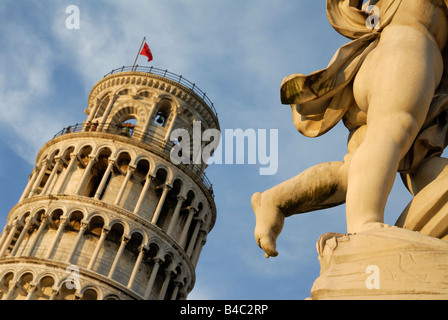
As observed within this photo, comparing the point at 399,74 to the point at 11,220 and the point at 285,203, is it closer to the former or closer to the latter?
the point at 285,203

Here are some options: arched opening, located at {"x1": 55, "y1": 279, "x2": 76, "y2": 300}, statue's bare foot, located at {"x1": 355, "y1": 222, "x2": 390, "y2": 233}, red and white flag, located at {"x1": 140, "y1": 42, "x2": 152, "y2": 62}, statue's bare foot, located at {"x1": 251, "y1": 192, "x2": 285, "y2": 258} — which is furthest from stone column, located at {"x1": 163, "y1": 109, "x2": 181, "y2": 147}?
statue's bare foot, located at {"x1": 355, "y1": 222, "x2": 390, "y2": 233}

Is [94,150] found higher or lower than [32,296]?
higher

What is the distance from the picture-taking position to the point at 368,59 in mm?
2947

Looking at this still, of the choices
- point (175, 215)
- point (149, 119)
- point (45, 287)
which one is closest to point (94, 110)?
point (149, 119)

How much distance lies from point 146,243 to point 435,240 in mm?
32341

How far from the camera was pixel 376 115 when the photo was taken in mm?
2674

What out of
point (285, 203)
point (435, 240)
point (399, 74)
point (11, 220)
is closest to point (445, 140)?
point (399, 74)

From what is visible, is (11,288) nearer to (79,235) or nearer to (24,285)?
(24,285)

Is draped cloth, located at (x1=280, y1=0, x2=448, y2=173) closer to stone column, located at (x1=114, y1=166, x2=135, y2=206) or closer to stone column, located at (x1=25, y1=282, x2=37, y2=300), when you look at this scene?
stone column, located at (x1=25, y1=282, x2=37, y2=300)

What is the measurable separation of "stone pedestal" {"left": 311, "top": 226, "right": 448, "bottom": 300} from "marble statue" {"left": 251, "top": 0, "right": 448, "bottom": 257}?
24cm

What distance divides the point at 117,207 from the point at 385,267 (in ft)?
107

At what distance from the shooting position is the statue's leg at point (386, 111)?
2457 millimetres

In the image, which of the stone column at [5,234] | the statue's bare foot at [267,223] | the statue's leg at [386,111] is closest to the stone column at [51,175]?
the stone column at [5,234]

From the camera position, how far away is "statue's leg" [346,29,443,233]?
2457 millimetres
